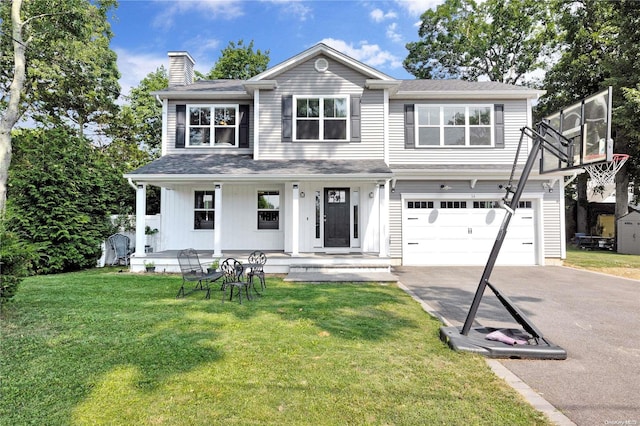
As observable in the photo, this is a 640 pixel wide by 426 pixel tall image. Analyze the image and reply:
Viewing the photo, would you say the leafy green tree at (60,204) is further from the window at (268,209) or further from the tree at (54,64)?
the window at (268,209)

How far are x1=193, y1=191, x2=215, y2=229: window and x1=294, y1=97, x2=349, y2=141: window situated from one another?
383cm

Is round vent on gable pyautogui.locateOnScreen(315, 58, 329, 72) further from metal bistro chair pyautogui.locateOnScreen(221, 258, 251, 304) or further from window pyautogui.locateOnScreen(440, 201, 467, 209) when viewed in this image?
metal bistro chair pyautogui.locateOnScreen(221, 258, 251, 304)

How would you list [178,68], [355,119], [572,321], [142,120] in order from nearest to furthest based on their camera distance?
[572,321]
[355,119]
[178,68]
[142,120]

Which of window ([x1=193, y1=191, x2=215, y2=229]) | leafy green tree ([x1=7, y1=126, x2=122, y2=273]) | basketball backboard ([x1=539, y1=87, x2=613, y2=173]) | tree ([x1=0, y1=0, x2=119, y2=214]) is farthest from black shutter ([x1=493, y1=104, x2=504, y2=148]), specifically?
tree ([x1=0, y1=0, x2=119, y2=214])

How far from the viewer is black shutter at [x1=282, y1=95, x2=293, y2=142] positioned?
11.0m

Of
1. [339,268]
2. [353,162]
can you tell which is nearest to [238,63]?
[353,162]

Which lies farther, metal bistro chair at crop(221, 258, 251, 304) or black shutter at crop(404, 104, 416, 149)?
black shutter at crop(404, 104, 416, 149)

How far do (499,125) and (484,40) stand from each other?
1733 cm

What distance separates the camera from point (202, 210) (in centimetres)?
Result: 1155

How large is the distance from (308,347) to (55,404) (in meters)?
2.40

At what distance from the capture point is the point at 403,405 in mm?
2736

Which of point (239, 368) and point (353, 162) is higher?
point (353, 162)

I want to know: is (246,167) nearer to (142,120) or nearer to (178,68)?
(178,68)

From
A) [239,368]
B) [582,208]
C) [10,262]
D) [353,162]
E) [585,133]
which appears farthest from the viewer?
[582,208]
